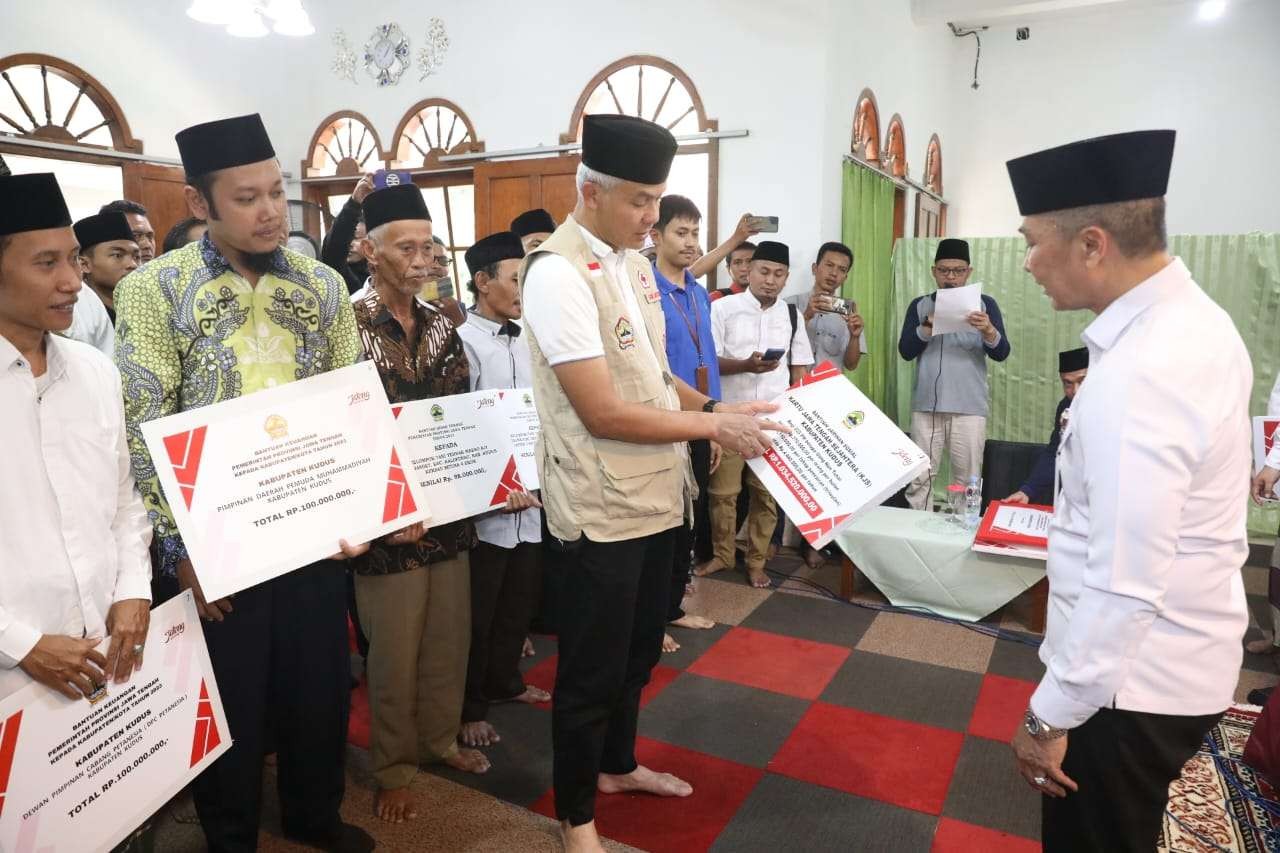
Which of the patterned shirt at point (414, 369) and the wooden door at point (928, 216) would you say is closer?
the patterned shirt at point (414, 369)

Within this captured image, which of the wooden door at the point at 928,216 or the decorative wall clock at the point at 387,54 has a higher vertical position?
the decorative wall clock at the point at 387,54

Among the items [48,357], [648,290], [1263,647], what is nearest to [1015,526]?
[1263,647]

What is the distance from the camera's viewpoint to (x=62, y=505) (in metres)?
1.23

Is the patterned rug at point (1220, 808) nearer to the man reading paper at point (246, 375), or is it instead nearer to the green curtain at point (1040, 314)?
the man reading paper at point (246, 375)

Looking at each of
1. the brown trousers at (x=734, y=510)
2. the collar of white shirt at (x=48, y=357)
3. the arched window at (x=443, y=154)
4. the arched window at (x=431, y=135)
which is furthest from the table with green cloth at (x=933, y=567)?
the arched window at (x=431, y=135)

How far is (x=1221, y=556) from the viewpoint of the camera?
3.35ft

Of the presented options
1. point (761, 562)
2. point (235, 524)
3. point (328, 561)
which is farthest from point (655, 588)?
point (761, 562)

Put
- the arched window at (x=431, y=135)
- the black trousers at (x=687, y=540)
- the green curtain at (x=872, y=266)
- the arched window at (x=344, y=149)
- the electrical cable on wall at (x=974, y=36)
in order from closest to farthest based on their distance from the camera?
the black trousers at (x=687, y=540)
the green curtain at (x=872, y=266)
the arched window at (x=431, y=135)
the arched window at (x=344, y=149)
the electrical cable on wall at (x=974, y=36)

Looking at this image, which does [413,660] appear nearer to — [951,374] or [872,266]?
[951,374]

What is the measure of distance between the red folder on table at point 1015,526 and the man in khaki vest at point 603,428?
190 centimetres

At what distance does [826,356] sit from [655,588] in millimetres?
3112

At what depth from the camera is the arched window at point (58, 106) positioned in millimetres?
5047

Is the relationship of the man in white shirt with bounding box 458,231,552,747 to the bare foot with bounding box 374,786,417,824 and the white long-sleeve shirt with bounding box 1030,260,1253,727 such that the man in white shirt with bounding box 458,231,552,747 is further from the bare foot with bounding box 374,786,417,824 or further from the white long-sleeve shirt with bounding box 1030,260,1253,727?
the white long-sleeve shirt with bounding box 1030,260,1253,727

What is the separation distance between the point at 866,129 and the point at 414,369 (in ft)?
Answer: 16.4
